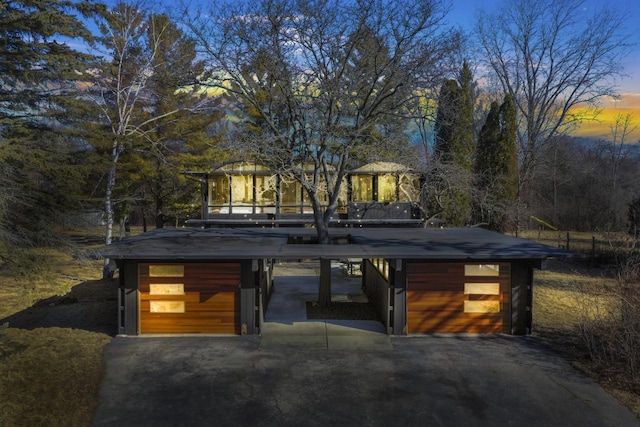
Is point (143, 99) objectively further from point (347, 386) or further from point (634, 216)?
point (634, 216)

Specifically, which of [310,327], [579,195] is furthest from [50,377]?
[579,195]

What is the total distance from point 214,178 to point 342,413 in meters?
21.6

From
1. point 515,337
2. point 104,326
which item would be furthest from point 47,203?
point 515,337

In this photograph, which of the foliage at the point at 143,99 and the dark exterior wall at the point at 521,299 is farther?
the foliage at the point at 143,99

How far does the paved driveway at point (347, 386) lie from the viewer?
27.2ft

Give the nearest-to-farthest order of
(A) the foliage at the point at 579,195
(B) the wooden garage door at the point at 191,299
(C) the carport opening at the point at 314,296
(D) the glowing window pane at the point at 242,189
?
(B) the wooden garage door at the point at 191,299, (C) the carport opening at the point at 314,296, (D) the glowing window pane at the point at 242,189, (A) the foliage at the point at 579,195

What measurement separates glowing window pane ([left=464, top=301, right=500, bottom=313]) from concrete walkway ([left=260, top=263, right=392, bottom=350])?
2.66 meters

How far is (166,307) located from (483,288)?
366 inches

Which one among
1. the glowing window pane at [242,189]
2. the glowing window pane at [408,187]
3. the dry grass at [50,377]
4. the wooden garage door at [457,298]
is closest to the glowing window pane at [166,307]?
the dry grass at [50,377]

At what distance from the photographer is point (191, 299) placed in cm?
1321

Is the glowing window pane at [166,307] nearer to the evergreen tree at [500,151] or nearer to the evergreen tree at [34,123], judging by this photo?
the evergreen tree at [34,123]

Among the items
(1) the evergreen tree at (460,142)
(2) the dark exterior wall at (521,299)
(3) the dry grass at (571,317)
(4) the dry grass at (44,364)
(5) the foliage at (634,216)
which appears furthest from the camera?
(1) the evergreen tree at (460,142)

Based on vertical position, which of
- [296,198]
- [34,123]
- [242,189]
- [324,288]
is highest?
[34,123]

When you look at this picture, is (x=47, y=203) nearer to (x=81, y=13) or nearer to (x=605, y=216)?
(x=81, y=13)
